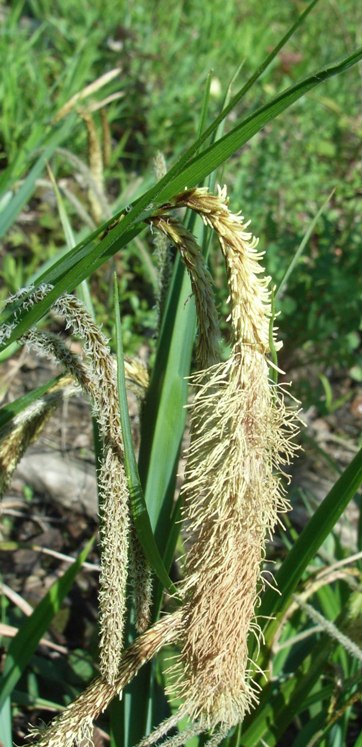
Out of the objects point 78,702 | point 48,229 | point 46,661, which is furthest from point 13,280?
point 78,702

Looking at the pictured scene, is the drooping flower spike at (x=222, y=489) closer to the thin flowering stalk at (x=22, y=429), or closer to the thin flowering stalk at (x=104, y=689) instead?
the thin flowering stalk at (x=104, y=689)

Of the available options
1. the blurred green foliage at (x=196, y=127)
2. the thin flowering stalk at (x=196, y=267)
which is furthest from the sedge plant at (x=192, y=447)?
the blurred green foliage at (x=196, y=127)

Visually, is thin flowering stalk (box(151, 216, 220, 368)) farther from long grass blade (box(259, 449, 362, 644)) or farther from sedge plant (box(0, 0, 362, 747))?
long grass blade (box(259, 449, 362, 644))

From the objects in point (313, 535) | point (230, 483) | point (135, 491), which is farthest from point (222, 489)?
point (313, 535)

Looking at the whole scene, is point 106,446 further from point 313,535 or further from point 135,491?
point 313,535

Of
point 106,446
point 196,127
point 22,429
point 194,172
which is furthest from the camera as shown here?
point 196,127

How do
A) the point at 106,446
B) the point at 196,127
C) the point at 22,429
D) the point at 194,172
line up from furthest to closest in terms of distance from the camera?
the point at 196,127 → the point at 22,429 → the point at 106,446 → the point at 194,172

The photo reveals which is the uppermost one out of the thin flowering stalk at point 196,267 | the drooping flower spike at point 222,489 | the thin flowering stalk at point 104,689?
the thin flowering stalk at point 196,267

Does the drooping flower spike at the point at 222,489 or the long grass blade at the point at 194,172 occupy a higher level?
the long grass blade at the point at 194,172

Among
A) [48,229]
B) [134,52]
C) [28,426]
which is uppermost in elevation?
[134,52]

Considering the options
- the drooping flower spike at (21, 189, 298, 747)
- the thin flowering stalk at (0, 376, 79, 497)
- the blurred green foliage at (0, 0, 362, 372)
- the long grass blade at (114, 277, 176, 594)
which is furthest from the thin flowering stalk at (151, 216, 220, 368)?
the blurred green foliage at (0, 0, 362, 372)

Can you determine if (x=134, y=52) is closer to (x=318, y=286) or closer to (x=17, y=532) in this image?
(x=318, y=286)
